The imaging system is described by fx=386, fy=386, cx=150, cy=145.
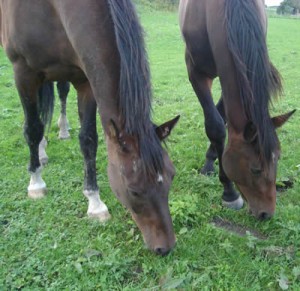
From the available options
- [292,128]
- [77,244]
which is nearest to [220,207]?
[77,244]

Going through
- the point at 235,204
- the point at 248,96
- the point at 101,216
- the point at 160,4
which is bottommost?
the point at 160,4

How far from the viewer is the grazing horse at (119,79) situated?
2.49m

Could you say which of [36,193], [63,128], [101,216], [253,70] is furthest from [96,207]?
[63,128]

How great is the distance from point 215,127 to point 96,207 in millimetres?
1352

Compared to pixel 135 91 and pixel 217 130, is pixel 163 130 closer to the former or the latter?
pixel 135 91

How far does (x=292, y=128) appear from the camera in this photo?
583 centimetres

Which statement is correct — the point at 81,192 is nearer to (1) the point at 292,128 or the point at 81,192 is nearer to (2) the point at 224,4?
(2) the point at 224,4

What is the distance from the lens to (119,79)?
8.58 ft

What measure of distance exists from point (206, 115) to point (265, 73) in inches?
40.4

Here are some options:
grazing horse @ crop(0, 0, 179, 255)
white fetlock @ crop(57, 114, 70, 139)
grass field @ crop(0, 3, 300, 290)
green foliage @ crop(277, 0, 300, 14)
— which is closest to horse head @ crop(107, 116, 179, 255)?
grazing horse @ crop(0, 0, 179, 255)

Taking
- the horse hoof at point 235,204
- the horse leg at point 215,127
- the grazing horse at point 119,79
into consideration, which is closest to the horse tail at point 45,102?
the grazing horse at point 119,79

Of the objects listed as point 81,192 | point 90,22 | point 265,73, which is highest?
point 90,22

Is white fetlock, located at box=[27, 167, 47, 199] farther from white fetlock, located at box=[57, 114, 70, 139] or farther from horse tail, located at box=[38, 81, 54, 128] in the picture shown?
white fetlock, located at box=[57, 114, 70, 139]

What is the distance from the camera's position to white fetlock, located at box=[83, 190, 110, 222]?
3477 millimetres
